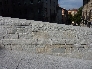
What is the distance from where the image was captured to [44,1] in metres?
36.5

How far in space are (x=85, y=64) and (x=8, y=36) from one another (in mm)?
2842

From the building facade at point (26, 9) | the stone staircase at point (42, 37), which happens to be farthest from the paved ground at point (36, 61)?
the building facade at point (26, 9)

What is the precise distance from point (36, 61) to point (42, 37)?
1.10 meters

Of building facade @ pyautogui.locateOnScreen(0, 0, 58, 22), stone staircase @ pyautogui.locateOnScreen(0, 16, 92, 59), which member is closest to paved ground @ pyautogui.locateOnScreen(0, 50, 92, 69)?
stone staircase @ pyautogui.locateOnScreen(0, 16, 92, 59)

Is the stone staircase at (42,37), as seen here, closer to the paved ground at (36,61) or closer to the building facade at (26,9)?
the paved ground at (36,61)

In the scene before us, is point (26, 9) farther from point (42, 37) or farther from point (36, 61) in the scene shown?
point (36, 61)

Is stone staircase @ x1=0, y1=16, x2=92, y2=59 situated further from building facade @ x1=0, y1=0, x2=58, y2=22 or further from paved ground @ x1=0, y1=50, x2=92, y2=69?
building facade @ x1=0, y1=0, x2=58, y2=22

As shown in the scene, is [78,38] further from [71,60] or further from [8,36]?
[8,36]

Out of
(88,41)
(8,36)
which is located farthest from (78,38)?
(8,36)

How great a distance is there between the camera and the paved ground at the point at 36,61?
4970mm

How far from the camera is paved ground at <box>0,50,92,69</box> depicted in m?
4.97

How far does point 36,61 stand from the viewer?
213 inches

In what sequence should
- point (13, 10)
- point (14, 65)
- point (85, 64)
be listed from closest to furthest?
1. point (14, 65)
2. point (85, 64)
3. point (13, 10)

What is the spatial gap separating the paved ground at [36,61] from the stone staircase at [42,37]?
29 cm
